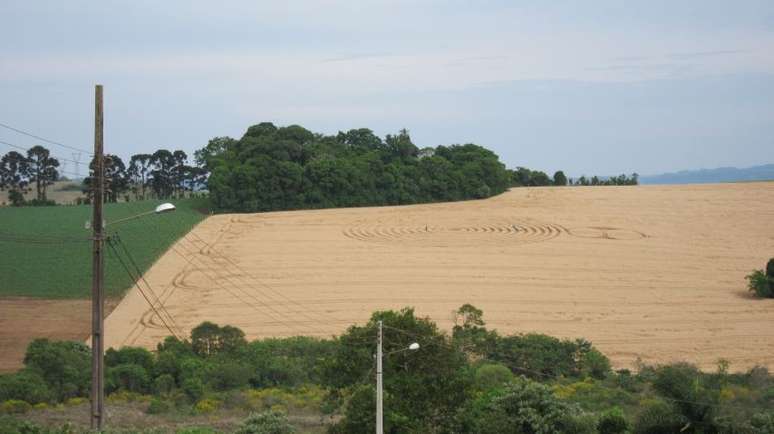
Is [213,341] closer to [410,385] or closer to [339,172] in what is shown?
[410,385]

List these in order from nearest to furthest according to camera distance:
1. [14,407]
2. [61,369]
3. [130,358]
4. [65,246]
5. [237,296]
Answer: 1. [14,407]
2. [61,369]
3. [130,358]
4. [237,296]
5. [65,246]

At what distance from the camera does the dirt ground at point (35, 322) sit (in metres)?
24.9

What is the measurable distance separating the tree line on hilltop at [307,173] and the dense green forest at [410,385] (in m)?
33.8

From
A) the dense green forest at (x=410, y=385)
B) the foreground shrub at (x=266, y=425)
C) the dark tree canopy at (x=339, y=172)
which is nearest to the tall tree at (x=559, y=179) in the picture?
the dark tree canopy at (x=339, y=172)

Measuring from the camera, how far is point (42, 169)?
7456 centimetres

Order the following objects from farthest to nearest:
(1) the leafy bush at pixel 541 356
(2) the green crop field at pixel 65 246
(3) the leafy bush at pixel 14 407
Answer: (2) the green crop field at pixel 65 246 → (1) the leafy bush at pixel 541 356 → (3) the leafy bush at pixel 14 407

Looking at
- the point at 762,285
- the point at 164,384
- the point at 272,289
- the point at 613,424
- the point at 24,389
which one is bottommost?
the point at 164,384

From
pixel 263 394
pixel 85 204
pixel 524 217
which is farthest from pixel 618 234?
pixel 85 204

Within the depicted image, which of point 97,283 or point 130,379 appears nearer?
point 97,283

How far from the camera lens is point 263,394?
63.6ft

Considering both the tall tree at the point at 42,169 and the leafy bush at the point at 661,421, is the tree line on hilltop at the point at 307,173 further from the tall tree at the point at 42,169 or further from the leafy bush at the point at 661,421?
the leafy bush at the point at 661,421

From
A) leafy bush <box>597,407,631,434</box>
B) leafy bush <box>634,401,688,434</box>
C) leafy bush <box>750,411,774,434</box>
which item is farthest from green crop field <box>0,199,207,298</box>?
leafy bush <box>750,411,774,434</box>

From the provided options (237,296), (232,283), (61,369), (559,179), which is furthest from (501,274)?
(559,179)

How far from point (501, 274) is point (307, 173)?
27475 mm
